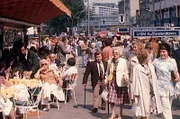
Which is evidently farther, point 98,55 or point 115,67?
point 98,55

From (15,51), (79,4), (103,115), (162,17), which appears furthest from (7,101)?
(79,4)

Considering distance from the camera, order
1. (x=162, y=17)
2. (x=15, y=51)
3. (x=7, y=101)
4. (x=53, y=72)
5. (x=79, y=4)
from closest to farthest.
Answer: (x=7, y=101)
(x=53, y=72)
(x=15, y=51)
(x=162, y=17)
(x=79, y=4)

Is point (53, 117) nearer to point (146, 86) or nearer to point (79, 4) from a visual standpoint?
point (146, 86)

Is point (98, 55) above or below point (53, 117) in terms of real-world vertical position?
above

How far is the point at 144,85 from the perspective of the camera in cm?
914

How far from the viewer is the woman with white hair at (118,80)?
33.1 ft

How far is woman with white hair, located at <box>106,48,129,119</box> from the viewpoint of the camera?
33.1 feet

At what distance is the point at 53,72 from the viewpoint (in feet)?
40.2

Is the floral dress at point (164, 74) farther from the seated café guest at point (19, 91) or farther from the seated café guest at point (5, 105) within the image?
the seated café guest at point (5, 105)

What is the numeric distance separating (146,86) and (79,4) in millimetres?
83095

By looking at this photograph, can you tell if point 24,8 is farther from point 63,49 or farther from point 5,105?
point 5,105

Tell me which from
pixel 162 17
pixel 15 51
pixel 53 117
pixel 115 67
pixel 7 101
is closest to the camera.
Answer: pixel 7 101

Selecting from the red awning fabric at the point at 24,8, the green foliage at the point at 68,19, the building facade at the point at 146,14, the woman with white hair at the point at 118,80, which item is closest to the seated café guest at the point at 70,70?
the red awning fabric at the point at 24,8

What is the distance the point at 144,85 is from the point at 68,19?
242 feet
